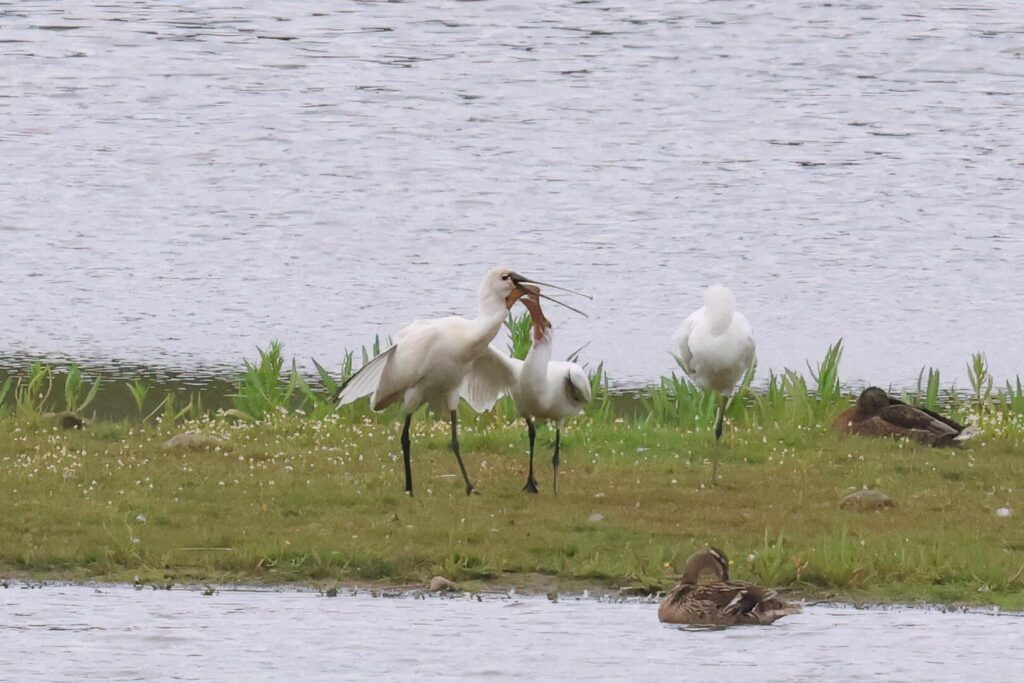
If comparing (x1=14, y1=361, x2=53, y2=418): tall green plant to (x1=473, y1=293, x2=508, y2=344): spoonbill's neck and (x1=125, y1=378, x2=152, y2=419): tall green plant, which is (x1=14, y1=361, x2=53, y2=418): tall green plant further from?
(x1=473, y1=293, x2=508, y2=344): spoonbill's neck

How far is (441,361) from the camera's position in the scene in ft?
40.6

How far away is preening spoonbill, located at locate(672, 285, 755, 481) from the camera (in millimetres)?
13312

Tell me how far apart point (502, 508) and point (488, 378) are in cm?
141

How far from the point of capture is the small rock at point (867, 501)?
11984mm

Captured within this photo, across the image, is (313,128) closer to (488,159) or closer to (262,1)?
(488,159)

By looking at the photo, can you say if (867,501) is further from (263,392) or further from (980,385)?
(263,392)

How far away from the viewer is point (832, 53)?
30844mm

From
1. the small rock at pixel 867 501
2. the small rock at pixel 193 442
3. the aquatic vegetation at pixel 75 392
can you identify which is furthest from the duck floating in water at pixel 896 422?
the aquatic vegetation at pixel 75 392

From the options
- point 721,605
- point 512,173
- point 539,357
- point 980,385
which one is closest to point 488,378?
point 539,357

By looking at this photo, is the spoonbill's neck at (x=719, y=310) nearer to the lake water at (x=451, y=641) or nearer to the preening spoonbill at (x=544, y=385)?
the preening spoonbill at (x=544, y=385)

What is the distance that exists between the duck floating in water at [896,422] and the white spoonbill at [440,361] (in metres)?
2.95

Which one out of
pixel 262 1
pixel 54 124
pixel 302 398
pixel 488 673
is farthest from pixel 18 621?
pixel 262 1

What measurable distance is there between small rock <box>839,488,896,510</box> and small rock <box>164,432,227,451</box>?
4.21 meters

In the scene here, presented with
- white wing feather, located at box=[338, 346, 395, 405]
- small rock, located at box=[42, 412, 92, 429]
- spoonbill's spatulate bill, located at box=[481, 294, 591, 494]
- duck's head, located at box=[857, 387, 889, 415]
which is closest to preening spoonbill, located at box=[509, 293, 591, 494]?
spoonbill's spatulate bill, located at box=[481, 294, 591, 494]
